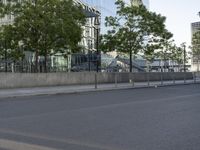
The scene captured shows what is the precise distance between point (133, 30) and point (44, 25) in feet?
44.1

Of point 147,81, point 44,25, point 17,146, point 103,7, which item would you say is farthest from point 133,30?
point 103,7

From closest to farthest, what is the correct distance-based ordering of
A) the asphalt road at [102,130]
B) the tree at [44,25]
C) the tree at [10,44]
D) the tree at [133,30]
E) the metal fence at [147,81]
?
the asphalt road at [102,130] → the tree at [10,44] → the tree at [44,25] → the metal fence at [147,81] → the tree at [133,30]

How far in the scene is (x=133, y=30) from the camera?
48.1 meters

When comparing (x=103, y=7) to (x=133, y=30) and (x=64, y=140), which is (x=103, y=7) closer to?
(x=133, y=30)

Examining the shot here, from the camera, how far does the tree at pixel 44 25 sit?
37688 millimetres

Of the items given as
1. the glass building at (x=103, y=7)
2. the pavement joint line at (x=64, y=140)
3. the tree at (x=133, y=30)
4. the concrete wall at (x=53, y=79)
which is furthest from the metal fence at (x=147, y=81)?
the glass building at (x=103, y=7)

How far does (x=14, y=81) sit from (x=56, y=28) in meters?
6.87

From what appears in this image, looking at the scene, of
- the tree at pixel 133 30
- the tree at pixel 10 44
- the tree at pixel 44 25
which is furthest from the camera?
the tree at pixel 133 30

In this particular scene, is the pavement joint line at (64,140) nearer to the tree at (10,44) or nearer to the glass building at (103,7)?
the tree at (10,44)

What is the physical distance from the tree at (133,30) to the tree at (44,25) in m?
8.07

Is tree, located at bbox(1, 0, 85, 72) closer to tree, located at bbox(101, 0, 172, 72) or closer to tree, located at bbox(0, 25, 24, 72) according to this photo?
tree, located at bbox(0, 25, 24, 72)

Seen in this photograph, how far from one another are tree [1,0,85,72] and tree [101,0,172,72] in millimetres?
8075

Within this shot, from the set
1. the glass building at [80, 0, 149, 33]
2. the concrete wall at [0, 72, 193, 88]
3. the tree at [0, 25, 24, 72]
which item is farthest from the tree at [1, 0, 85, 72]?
the glass building at [80, 0, 149, 33]

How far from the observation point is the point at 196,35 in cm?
7656
